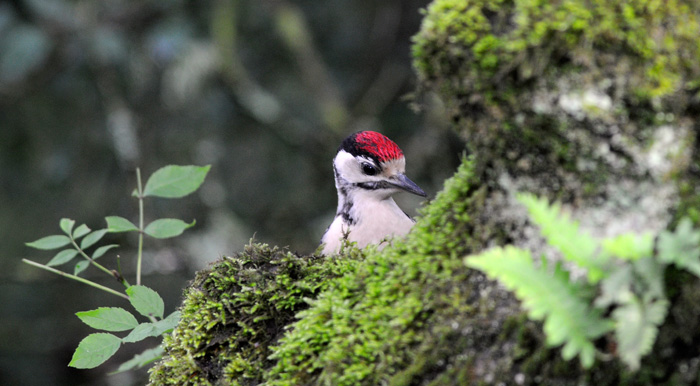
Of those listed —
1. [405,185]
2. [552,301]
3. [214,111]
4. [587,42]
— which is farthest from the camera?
[214,111]

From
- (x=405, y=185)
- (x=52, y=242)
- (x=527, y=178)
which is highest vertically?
(x=405, y=185)

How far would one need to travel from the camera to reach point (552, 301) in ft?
2.94

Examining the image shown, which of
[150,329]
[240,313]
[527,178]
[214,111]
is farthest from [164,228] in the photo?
[214,111]

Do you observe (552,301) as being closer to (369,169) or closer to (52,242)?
(52,242)

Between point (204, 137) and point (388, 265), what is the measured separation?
4320 mm

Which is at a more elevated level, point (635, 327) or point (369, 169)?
point (369, 169)

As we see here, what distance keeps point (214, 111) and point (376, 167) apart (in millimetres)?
2635

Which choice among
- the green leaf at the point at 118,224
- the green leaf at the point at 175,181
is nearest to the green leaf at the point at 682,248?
the green leaf at the point at 175,181

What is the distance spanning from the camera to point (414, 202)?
5.69 metres

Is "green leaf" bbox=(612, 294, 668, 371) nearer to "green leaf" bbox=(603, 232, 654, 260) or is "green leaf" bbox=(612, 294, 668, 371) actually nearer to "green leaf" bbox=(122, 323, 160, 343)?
"green leaf" bbox=(603, 232, 654, 260)

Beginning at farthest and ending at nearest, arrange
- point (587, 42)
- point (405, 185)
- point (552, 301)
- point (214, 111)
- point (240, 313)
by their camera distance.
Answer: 1. point (214, 111)
2. point (405, 185)
3. point (240, 313)
4. point (587, 42)
5. point (552, 301)

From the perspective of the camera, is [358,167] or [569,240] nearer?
[569,240]

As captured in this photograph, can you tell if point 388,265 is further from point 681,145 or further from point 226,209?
point 226,209

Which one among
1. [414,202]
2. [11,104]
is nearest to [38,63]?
[11,104]
